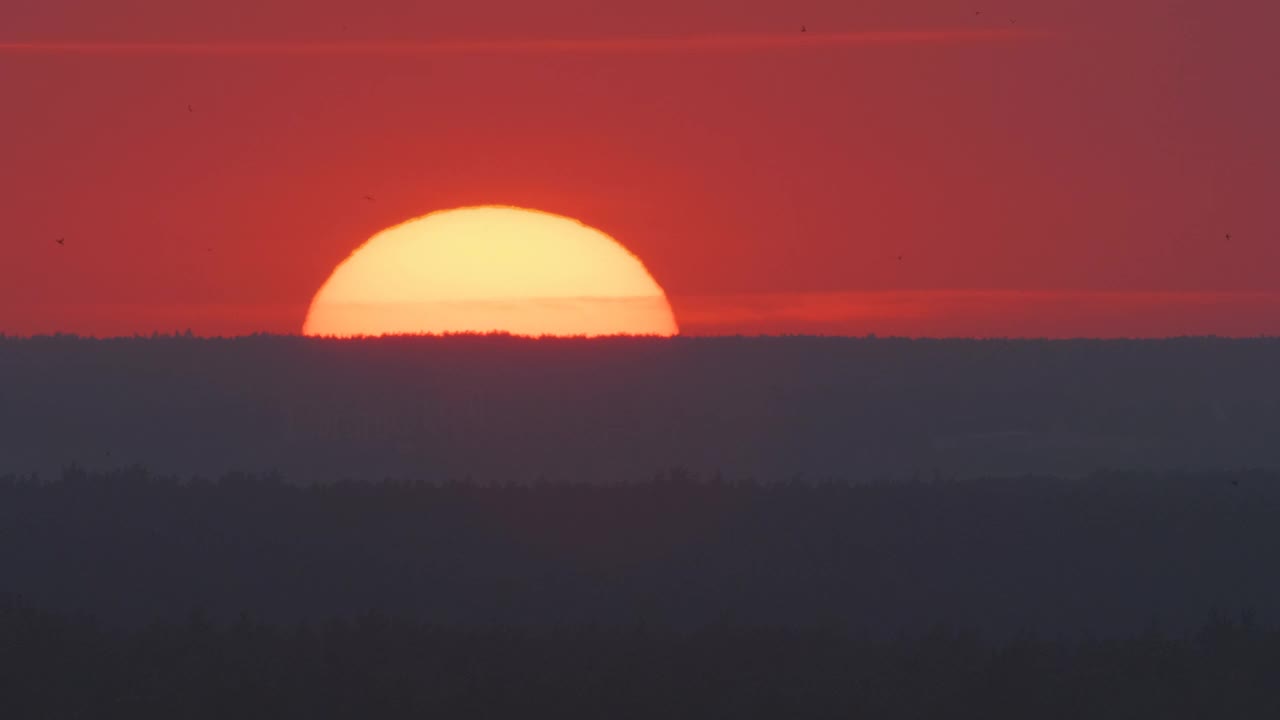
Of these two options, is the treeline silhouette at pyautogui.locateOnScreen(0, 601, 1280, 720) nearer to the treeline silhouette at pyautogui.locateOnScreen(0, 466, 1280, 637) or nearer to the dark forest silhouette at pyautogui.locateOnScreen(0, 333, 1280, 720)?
the dark forest silhouette at pyautogui.locateOnScreen(0, 333, 1280, 720)

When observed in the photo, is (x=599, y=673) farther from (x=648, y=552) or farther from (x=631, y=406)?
A: (x=631, y=406)

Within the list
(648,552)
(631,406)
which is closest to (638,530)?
(648,552)

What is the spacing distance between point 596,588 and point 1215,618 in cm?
373

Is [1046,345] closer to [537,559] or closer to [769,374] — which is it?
[769,374]

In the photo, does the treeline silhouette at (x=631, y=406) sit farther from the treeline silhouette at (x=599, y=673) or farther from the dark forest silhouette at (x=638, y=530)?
the treeline silhouette at (x=599, y=673)

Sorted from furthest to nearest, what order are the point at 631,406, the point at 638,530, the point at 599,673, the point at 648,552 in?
the point at 631,406 < the point at 638,530 < the point at 648,552 < the point at 599,673

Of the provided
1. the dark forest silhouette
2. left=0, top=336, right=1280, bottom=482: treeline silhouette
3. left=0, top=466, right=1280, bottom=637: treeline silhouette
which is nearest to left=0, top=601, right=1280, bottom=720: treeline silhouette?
the dark forest silhouette

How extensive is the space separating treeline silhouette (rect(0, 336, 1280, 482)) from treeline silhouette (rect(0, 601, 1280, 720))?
28.9 ft

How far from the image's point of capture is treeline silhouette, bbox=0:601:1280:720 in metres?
8.86

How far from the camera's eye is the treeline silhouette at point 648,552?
11.5 m

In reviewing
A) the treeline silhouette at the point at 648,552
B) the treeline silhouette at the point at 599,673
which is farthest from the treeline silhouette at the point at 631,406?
the treeline silhouette at the point at 599,673

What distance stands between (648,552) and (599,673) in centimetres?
354

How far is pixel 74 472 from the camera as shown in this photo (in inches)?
628

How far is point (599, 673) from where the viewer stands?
30.5 feet
